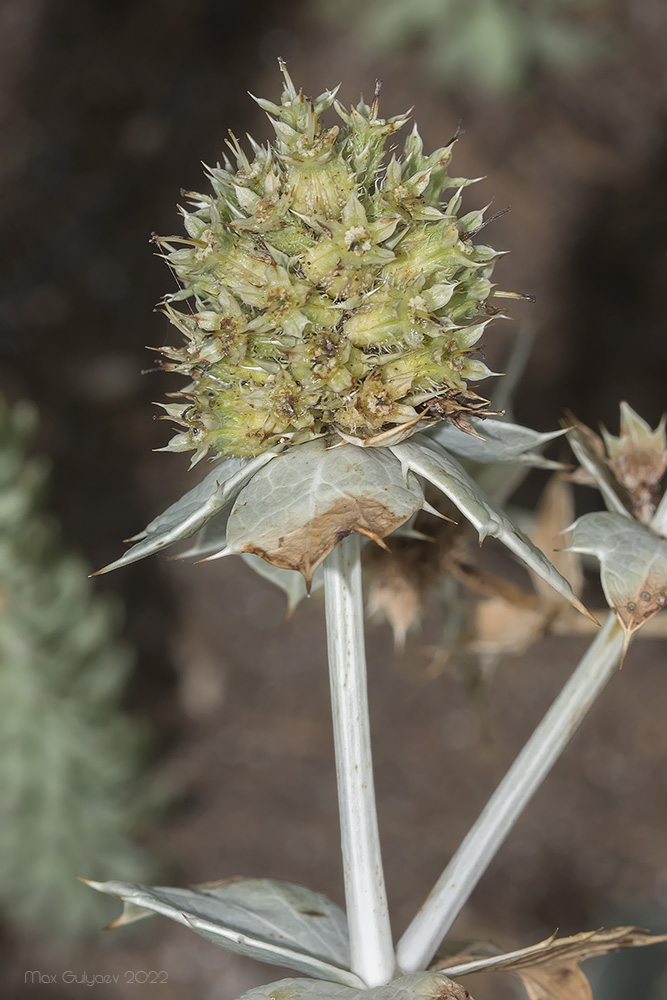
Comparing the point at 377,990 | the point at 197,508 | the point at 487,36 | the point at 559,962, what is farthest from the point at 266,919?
the point at 487,36

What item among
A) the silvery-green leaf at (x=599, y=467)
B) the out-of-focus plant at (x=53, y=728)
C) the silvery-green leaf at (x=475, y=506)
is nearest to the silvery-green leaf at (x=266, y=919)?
the silvery-green leaf at (x=475, y=506)

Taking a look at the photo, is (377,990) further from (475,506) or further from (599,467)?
(599,467)

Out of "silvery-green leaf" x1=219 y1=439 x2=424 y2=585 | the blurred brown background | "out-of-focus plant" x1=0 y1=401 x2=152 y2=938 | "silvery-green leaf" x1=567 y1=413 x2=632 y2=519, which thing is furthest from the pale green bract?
the blurred brown background

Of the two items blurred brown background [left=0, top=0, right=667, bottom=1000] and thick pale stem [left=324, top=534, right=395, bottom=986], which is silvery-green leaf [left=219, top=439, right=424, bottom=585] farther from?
blurred brown background [left=0, top=0, right=667, bottom=1000]

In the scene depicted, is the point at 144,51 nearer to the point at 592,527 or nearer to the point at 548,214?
the point at 548,214

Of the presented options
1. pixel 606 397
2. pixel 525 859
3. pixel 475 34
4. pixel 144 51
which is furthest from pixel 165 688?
pixel 475 34
